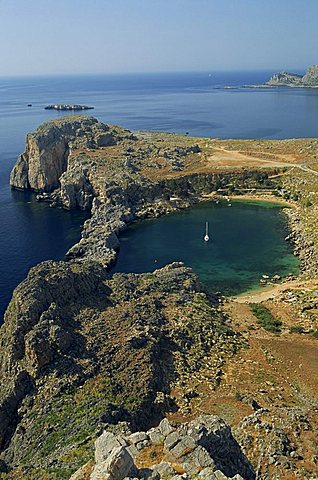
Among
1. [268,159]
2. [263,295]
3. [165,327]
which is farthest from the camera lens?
[268,159]

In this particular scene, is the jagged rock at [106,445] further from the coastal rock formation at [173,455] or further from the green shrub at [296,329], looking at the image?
the green shrub at [296,329]

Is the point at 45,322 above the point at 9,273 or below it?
above

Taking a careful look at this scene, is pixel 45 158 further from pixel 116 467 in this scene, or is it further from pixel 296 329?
pixel 116 467

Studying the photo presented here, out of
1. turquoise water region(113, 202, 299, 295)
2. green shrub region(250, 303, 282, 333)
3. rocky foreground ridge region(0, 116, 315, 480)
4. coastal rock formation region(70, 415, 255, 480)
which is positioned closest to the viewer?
coastal rock formation region(70, 415, 255, 480)

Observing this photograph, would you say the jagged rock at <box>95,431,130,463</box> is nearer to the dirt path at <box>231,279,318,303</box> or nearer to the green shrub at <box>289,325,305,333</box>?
the green shrub at <box>289,325,305,333</box>

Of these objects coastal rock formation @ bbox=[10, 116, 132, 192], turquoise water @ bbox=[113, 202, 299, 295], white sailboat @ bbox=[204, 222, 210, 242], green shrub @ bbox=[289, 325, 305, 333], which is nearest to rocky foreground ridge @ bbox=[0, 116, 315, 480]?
green shrub @ bbox=[289, 325, 305, 333]

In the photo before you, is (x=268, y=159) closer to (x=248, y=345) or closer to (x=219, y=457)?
(x=248, y=345)

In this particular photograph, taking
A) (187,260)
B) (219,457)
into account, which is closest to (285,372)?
(219,457)

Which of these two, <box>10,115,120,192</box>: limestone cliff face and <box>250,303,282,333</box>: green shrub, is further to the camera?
<box>10,115,120,192</box>: limestone cliff face
